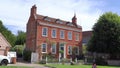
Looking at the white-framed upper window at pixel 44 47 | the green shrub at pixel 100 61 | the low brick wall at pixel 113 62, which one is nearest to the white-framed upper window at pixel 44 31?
the white-framed upper window at pixel 44 47

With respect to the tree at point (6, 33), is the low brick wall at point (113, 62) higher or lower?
lower

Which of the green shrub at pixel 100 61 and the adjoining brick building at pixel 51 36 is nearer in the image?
the adjoining brick building at pixel 51 36

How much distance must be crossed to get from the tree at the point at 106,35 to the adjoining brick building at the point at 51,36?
4.57 m

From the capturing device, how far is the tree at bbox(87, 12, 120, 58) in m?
50.6

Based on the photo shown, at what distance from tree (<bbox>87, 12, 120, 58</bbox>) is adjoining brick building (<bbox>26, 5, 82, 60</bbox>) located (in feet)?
15.0

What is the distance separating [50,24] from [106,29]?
12406mm

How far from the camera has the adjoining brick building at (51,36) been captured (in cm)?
4797

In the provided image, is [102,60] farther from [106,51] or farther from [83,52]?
[83,52]

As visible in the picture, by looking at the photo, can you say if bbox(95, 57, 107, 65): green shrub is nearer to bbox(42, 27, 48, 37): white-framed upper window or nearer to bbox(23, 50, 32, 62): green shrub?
bbox(42, 27, 48, 37): white-framed upper window

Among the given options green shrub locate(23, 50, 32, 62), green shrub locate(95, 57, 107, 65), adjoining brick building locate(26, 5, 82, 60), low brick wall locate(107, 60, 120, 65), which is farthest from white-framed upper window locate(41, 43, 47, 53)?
low brick wall locate(107, 60, 120, 65)

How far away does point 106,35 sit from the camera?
5122 centimetres

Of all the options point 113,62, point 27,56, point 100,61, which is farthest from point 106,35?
point 27,56

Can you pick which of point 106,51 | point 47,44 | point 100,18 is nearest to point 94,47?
point 106,51

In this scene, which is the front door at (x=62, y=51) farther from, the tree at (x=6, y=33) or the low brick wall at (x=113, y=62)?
the tree at (x=6, y=33)
